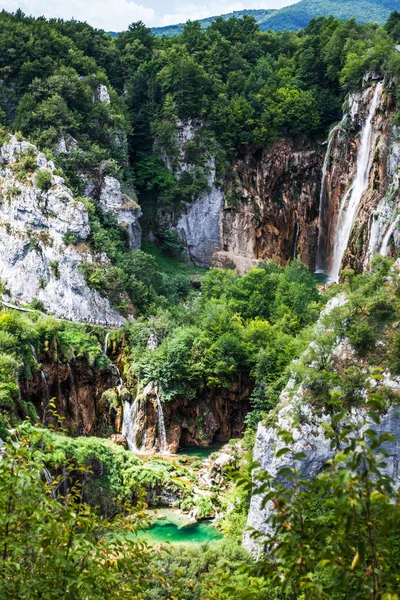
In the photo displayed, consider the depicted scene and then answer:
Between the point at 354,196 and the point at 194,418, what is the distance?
18365 millimetres

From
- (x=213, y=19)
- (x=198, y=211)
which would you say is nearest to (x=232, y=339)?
(x=198, y=211)

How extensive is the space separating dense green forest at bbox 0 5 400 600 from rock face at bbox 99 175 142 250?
76 centimetres

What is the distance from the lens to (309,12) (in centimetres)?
11925

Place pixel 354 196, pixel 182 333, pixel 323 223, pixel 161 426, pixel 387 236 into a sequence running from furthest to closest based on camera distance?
pixel 323 223 < pixel 354 196 < pixel 387 236 < pixel 182 333 < pixel 161 426

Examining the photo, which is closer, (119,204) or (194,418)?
(194,418)

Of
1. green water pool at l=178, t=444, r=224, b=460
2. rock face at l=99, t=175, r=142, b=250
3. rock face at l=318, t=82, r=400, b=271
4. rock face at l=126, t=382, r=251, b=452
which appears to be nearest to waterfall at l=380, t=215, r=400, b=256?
rock face at l=318, t=82, r=400, b=271

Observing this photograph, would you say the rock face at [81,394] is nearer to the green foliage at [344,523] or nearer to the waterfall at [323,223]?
the green foliage at [344,523]

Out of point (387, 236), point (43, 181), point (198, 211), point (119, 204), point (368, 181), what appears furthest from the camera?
point (198, 211)

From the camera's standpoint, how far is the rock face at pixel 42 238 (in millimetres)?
28703

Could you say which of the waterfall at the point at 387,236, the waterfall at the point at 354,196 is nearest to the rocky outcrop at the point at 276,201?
the waterfall at the point at 354,196

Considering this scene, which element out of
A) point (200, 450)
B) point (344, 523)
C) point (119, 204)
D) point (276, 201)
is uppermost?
point (276, 201)

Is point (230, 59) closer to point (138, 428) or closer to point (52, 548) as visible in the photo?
point (138, 428)

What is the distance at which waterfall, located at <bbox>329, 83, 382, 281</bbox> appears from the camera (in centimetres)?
3562

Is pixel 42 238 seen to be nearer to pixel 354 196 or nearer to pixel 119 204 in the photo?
pixel 119 204
